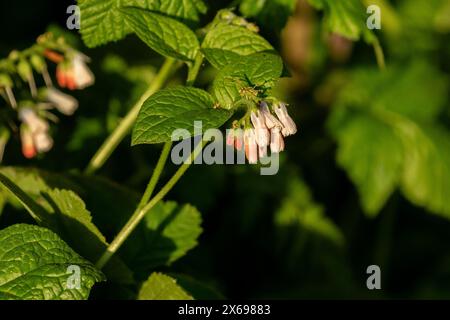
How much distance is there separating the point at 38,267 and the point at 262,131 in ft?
1.74

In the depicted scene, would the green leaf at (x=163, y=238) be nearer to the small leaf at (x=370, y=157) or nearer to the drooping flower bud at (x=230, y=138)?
the drooping flower bud at (x=230, y=138)

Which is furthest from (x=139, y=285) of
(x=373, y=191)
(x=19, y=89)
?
(x=373, y=191)

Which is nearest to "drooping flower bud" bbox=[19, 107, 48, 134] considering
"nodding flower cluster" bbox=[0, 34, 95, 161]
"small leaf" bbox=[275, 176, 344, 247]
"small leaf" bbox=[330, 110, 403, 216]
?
"nodding flower cluster" bbox=[0, 34, 95, 161]

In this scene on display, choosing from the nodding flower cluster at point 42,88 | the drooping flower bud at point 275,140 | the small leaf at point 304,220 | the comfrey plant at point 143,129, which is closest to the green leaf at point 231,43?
the comfrey plant at point 143,129

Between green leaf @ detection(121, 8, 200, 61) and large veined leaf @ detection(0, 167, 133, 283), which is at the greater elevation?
green leaf @ detection(121, 8, 200, 61)

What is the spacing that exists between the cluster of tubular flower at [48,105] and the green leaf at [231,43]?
67cm

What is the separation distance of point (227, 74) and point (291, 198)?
5.59 feet

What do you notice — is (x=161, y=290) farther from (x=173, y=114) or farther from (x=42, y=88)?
(x=42, y=88)

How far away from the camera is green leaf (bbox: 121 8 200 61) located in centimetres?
191

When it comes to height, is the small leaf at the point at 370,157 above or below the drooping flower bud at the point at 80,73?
below

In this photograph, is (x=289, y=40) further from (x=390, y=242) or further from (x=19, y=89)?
(x=19, y=89)

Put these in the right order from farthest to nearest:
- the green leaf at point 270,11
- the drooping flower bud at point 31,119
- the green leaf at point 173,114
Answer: the drooping flower bud at point 31,119
the green leaf at point 270,11
the green leaf at point 173,114

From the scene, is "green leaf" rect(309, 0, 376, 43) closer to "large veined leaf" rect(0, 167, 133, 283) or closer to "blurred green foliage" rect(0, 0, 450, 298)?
"blurred green foliage" rect(0, 0, 450, 298)

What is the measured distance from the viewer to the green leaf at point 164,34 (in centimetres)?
191
